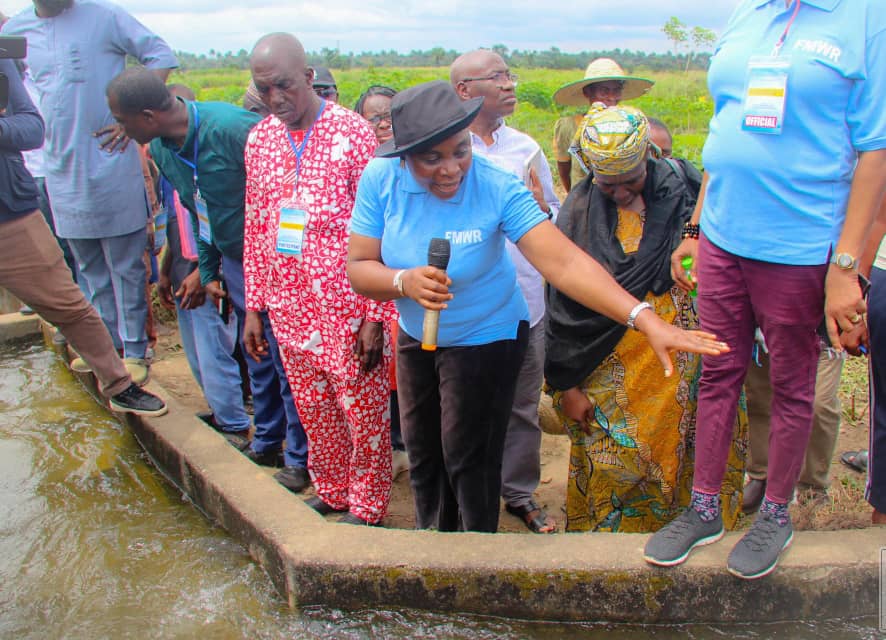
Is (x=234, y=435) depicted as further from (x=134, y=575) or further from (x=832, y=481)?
(x=832, y=481)

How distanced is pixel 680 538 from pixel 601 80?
299 centimetres

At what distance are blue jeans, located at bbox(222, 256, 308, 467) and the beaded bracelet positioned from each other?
187cm

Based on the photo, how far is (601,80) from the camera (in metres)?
4.49

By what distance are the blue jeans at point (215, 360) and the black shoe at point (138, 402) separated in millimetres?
270

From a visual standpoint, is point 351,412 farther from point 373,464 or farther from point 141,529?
point 141,529

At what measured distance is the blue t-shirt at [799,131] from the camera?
2.07 metres

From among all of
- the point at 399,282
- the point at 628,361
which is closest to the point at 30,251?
the point at 399,282

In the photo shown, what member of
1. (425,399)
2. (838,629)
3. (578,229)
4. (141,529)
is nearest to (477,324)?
(425,399)

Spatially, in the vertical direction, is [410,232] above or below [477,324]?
above

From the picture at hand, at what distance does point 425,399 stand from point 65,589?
1.50m

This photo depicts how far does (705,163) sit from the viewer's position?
2438mm

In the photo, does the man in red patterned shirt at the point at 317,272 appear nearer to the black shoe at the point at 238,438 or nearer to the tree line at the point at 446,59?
the black shoe at the point at 238,438

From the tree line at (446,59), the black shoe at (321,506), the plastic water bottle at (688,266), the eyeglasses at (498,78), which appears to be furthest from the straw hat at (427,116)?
the tree line at (446,59)

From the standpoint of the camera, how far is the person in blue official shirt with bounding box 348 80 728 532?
2246 millimetres
